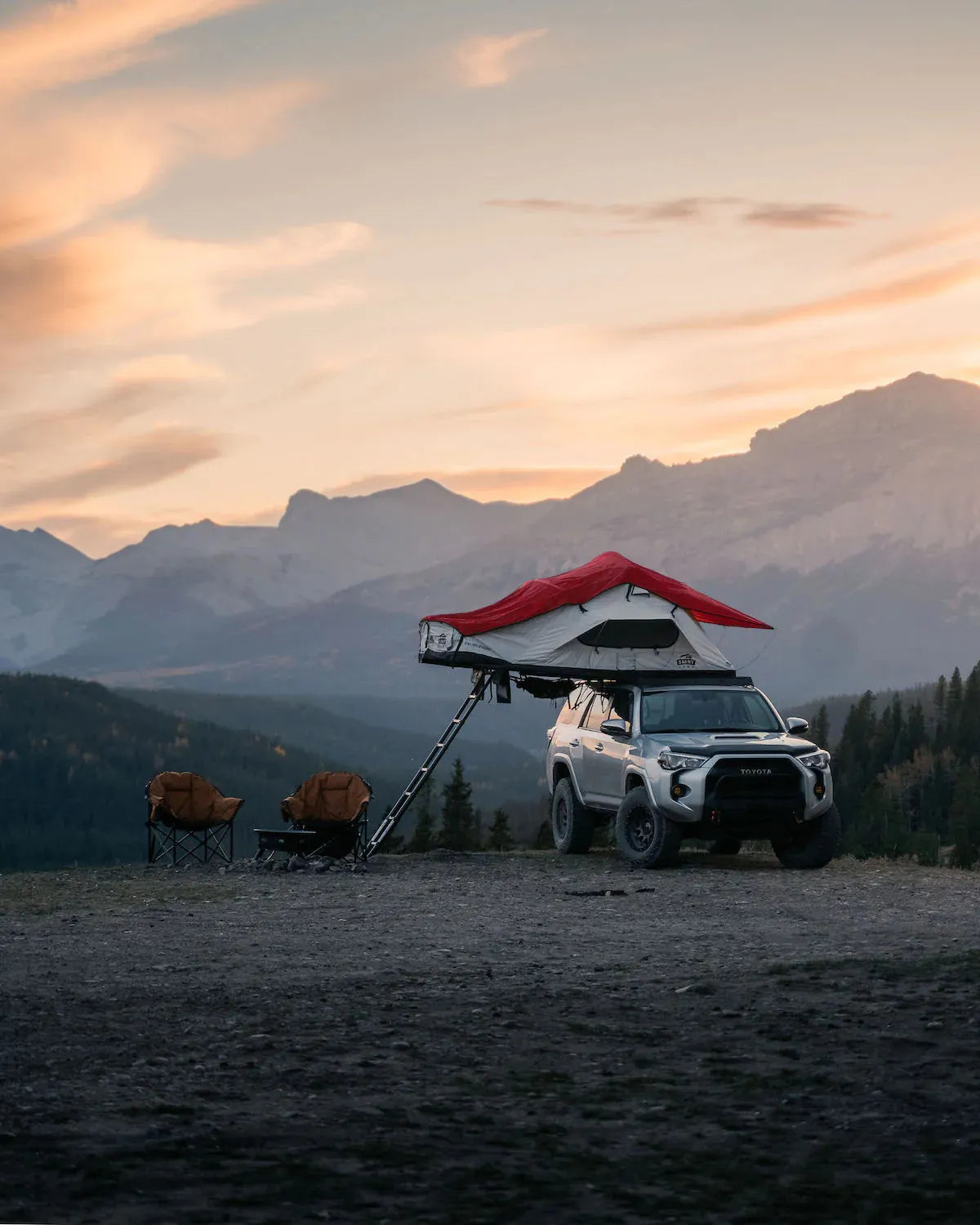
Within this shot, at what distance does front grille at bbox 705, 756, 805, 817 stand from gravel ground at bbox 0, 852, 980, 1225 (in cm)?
494

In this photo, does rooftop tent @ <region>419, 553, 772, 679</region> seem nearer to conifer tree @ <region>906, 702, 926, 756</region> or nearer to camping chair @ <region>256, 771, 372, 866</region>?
camping chair @ <region>256, 771, 372, 866</region>

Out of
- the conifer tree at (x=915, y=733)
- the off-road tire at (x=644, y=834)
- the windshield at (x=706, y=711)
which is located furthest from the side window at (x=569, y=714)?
the conifer tree at (x=915, y=733)

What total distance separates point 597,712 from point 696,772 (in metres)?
2.98

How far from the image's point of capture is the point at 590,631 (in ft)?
78.3

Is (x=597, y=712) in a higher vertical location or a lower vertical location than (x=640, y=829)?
higher

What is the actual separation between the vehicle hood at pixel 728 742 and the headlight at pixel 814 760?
0.07 meters

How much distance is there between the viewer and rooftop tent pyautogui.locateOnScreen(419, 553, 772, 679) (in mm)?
23719

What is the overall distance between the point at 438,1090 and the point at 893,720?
13670 centimetres

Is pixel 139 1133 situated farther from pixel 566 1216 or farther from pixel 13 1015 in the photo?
pixel 13 1015

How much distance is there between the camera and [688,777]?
64.9ft

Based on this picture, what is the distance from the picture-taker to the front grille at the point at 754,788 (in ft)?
64.8

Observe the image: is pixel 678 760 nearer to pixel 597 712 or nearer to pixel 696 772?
pixel 696 772

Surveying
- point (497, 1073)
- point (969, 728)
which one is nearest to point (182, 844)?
point (497, 1073)

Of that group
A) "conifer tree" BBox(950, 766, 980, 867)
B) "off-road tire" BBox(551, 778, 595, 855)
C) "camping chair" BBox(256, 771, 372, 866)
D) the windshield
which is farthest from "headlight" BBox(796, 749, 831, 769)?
"conifer tree" BBox(950, 766, 980, 867)
